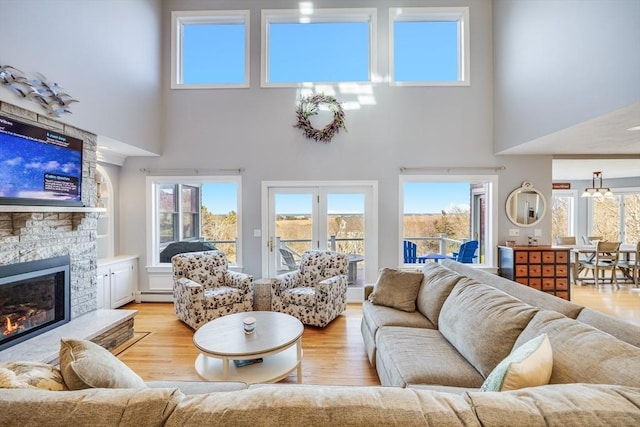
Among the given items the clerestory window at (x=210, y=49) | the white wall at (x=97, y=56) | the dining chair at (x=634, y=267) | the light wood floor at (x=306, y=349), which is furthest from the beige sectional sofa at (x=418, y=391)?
the dining chair at (x=634, y=267)

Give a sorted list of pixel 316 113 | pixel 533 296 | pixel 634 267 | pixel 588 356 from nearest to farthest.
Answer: pixel 588 356, pixel 533 296, pixel 316 113, pixel 634 267

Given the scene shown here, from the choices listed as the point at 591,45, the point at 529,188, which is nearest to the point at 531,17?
the point at 591,45

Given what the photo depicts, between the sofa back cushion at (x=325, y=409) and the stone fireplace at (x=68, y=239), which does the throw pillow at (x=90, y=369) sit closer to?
the sofa back cushion at (x=325, y=409)

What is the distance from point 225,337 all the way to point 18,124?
257 cm

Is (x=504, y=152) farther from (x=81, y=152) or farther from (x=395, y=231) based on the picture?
(x=81, y=152)

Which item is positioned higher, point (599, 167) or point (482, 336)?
point (599, 167)

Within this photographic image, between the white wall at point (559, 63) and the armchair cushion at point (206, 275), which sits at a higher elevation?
the white wall at point (559, 63)

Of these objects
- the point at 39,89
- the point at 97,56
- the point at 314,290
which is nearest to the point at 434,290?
the point at 314,290

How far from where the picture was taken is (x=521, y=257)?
429 cm

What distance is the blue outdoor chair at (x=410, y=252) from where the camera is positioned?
4992 mm

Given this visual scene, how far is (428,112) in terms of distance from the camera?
4668 millimetres

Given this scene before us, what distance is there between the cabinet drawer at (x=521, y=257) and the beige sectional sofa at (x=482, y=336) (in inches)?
80.1

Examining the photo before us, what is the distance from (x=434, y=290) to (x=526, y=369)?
1457 mm

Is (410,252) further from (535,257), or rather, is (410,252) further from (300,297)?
(300,297)
